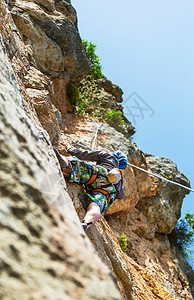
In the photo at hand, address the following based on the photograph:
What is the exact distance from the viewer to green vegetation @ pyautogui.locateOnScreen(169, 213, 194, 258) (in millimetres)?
8922

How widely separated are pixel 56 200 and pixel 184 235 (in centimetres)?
935

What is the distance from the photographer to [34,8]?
19.8ft

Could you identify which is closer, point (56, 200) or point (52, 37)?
point (56, 200)

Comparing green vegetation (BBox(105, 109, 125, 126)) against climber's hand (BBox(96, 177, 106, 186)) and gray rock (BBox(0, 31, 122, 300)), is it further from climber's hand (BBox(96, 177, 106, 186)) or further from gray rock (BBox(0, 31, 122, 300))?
gray rock (BBox(0, 31, 122, 300))

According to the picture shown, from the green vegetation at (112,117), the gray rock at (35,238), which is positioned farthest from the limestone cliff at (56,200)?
the green vegetation at (112,117)

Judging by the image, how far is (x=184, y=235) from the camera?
9.20 m

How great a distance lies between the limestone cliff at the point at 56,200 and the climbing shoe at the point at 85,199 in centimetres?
7

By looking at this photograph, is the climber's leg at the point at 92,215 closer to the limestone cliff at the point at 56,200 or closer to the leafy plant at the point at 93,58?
the limestone cliff at the point at 56,200

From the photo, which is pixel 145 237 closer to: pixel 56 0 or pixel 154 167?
pixel 154 167

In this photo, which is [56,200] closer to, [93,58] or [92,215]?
[92,215]

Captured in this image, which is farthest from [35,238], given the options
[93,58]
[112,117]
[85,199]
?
[93,58]

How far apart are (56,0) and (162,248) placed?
8.93 meters

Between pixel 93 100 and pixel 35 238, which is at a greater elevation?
pixel 93 100

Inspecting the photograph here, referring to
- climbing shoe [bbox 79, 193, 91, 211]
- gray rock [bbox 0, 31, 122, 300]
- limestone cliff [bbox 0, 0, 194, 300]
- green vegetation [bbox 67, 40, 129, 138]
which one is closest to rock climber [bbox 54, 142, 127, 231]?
climbing shoe [bbox 79, 193, 91, 211]
